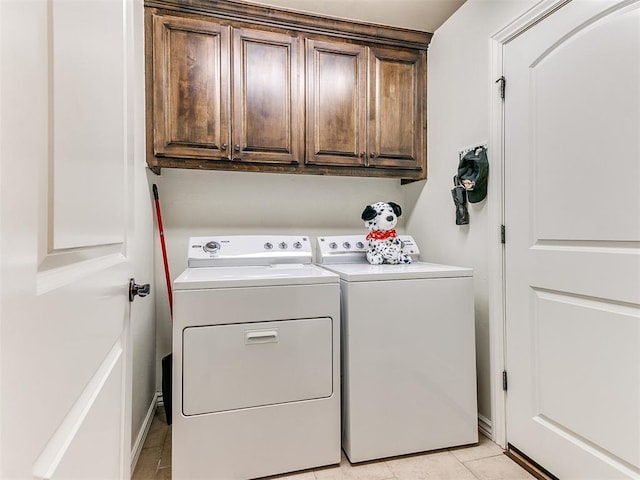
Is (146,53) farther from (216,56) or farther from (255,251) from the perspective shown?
(255,251)

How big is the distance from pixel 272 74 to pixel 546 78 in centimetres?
146

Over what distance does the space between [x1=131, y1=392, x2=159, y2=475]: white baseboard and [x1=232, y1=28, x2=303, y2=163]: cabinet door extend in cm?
158

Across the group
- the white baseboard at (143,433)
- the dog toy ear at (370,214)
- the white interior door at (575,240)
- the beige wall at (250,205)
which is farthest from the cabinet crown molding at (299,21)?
the white baseboard at (143,433)

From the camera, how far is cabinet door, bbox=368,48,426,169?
227 cm

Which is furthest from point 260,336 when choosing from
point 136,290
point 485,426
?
point 485,426

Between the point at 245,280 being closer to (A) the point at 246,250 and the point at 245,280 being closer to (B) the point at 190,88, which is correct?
(A) the point at 246,250

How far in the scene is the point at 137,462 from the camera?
1.65 metres

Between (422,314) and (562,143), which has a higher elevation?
(562,143)

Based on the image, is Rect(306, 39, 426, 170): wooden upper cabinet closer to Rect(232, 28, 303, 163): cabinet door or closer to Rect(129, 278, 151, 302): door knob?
Rect(232, 28, 303, 163): cabinet door

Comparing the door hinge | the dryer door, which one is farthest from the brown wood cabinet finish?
the dryer door

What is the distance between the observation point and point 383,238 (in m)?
2.19

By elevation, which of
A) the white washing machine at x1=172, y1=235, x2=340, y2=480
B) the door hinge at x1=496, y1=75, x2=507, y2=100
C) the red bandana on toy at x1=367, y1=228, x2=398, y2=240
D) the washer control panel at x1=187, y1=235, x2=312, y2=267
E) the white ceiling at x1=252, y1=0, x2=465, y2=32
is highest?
the white ceiling at x1=252, y1=0, x2=465, y2=32

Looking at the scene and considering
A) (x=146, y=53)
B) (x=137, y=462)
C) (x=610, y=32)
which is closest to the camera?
(x=610, y=32)

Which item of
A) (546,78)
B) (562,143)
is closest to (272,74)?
A: (546,78)
